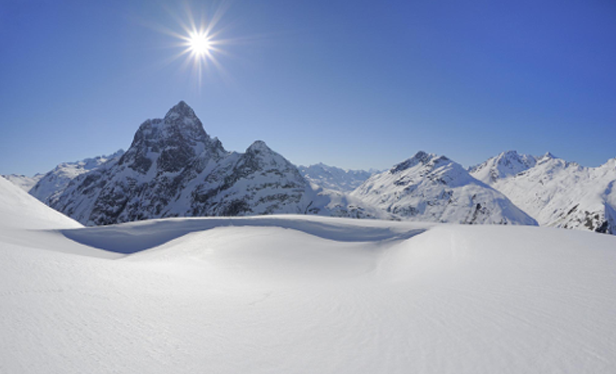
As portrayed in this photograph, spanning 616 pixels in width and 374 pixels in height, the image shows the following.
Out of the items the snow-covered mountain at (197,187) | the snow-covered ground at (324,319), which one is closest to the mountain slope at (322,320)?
the snow-covered ground at (324,319)

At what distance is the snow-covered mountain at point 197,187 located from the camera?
4803 inches

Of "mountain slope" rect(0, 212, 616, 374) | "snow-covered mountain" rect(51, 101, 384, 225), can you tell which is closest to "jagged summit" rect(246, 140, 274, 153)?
"snow-covered mountain" rect(51, 101, 384, 225)

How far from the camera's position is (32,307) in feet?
11.6

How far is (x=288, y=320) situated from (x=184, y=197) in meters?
170

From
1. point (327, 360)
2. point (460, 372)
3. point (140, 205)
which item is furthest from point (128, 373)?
point (140, 205)

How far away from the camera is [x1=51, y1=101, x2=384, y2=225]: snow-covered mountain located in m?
122

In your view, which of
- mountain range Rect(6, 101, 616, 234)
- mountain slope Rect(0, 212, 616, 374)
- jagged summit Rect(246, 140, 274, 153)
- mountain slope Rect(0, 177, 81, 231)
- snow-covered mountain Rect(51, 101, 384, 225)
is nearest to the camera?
mountain slope Rect(0, 212, 616, 374)

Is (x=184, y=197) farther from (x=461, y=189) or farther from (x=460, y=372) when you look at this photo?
(x=461, y=189)

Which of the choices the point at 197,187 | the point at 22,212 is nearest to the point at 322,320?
the point at 22,212

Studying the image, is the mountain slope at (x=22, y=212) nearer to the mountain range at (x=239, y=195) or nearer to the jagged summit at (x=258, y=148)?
the mountain range at (x=239, y=195)

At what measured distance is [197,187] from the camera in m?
153

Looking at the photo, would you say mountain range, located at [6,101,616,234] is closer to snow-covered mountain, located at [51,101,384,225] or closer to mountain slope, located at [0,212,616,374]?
snow-covered mountain, located at [51,101,384,225]

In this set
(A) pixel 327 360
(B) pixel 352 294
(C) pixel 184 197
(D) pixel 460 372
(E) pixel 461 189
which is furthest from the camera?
(E) pixel 461 189

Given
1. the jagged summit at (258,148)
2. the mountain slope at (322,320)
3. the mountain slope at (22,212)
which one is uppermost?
the jagged summit at (258,148)
